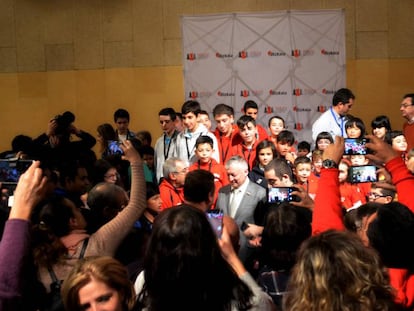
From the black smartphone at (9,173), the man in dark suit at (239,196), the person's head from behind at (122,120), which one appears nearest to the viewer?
the black smartphone at (9,173)

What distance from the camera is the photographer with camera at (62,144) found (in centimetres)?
668

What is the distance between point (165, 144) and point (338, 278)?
6.20 metres

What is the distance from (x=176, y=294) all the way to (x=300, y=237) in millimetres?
1158

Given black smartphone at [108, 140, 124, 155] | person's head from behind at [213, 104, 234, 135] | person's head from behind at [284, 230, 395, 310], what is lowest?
person's head from behind at [284, 230, 395, 310]

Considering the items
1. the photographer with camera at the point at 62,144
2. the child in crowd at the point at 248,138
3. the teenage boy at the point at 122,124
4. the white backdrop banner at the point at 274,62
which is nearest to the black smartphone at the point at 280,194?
the photographer with camera at the point at 62,144

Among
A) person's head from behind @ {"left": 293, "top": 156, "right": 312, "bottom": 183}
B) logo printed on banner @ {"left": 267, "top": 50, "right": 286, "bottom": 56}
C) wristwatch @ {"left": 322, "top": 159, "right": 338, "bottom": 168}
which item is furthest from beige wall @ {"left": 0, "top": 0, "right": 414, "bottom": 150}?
wristwatch @ {"left": 322, "top": 159, "right": 338, "bottom": 168}

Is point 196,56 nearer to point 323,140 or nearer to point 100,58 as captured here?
point 100,58

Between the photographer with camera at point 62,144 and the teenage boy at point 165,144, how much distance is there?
0.84 m

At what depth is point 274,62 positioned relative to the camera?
10.6 m

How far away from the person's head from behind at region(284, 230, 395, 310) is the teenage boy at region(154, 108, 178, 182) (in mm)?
5907

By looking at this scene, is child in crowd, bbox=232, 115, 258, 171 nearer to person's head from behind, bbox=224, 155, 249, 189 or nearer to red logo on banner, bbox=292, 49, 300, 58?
person's head from behind, bbox=224, 155, 249, 189

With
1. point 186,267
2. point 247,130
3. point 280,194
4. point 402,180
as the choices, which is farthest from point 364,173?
point 247,130

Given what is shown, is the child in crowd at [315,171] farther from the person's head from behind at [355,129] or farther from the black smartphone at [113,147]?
the black smartphone at [113,147]

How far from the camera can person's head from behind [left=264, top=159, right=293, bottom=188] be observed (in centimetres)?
548
